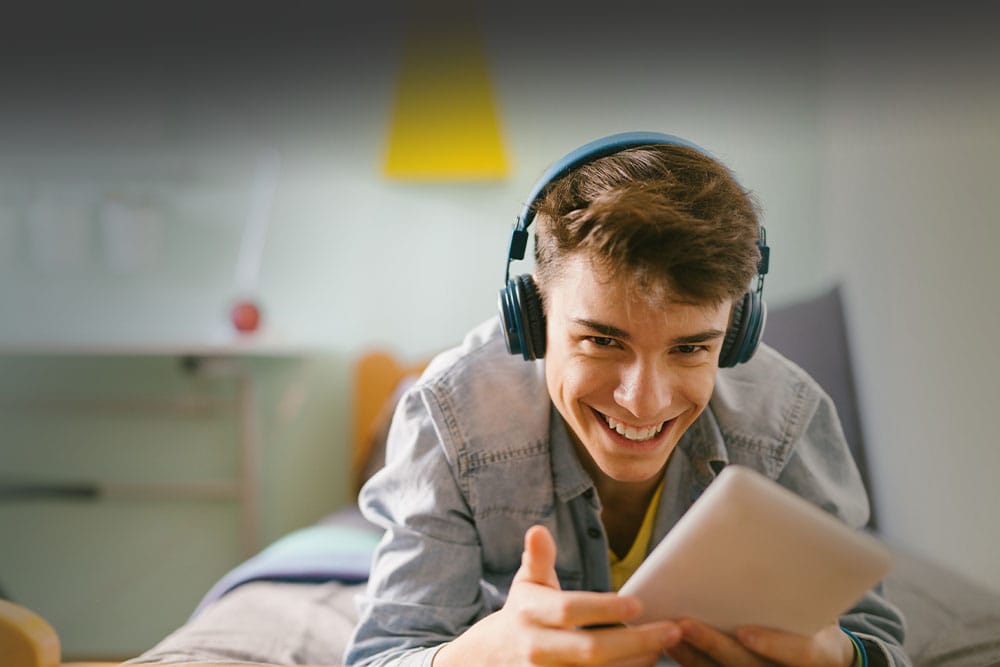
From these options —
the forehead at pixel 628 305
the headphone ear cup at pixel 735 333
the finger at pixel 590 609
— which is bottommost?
the finger at pixel 590 609

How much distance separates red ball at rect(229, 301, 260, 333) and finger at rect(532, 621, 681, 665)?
54.3 inches

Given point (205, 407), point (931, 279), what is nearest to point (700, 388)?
point (931, 279)

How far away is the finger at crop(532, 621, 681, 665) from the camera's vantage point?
0.46 meters

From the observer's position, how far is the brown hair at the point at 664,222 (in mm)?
555

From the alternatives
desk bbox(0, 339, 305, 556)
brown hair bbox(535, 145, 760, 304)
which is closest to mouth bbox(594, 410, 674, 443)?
brown hair bbox(535, 145, 760, 304)

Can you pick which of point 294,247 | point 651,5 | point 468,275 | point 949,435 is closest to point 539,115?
point 468,275

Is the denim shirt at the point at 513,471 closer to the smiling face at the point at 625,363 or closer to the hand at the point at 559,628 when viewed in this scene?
the smiling face at the point at 625,363

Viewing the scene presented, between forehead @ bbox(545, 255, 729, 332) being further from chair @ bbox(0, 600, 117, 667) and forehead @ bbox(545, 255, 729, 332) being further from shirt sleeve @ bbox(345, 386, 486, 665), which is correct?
chair @ bbox(0, 600, 117, 667)

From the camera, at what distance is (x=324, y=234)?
1.88 meters

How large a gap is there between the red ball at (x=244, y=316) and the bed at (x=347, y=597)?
588 millimetres

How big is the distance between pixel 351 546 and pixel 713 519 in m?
0.83

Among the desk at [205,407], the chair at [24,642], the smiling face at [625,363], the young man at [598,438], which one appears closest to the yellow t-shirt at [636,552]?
the young man at [598,438]

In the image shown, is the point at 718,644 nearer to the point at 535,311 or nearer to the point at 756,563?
the point at 756,563

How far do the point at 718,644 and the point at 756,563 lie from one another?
0.08 metres
